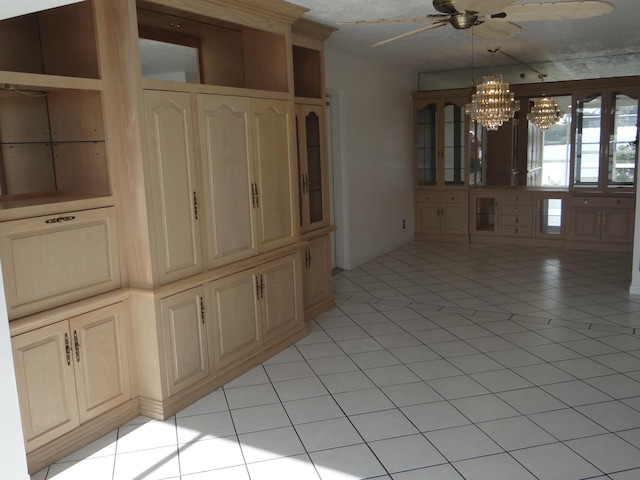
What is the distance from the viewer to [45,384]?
105 inches

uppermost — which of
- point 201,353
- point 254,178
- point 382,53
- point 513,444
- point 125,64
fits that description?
point 382,53

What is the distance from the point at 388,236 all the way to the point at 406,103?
1.98m

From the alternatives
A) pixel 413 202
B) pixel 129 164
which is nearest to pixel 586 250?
pixel 413 202

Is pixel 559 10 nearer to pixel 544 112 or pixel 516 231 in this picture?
pixel 516 231

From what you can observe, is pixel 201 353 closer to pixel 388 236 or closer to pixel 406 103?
pixel 388 236

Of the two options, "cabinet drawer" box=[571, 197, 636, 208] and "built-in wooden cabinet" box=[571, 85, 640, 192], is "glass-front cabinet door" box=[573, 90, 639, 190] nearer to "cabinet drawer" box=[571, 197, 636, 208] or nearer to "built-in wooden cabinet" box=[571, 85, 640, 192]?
"built-in wooden cabinet" box=[571, 85, 640, 192]

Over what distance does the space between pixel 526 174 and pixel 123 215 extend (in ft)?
25.5

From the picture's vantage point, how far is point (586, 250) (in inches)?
287

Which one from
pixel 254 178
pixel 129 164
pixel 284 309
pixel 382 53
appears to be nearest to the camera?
pixel 129 164

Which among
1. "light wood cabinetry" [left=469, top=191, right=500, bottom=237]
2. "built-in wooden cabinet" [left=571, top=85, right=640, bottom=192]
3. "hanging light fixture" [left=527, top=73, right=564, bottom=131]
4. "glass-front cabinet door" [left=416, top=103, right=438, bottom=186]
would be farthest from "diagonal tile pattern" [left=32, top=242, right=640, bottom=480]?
"hanging light fixture" [left=527, top=73, right=564, bottom=131]

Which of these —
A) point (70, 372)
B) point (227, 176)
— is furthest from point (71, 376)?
point (227, 176)

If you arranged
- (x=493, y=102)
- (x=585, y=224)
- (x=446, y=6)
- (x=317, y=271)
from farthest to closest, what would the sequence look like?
(x=585, y=224)
(x=493, y=102)
(x=317, y=271)
(x=446, y=6)

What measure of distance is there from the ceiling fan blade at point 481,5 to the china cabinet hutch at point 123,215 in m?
1.54

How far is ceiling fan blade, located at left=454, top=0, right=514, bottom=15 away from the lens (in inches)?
95.1
